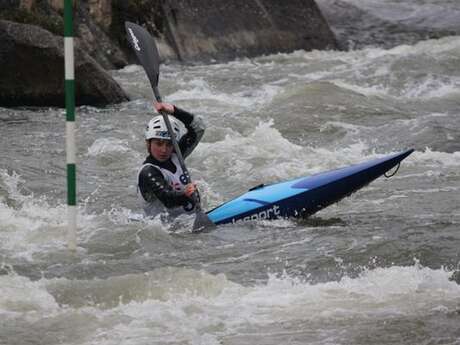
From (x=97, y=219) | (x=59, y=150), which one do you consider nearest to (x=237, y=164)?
(x=59, y=150)

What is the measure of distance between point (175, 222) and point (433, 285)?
7.42ft

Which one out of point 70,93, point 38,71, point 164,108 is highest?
point 38,71

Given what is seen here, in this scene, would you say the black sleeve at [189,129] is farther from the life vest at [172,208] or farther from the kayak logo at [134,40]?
the kayak logo at [134,40]

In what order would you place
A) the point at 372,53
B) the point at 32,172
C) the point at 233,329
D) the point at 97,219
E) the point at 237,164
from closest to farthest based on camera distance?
the point at 233,329, the point at 97,219, the point at 32,172, the point at 237,164, the point at 372,53

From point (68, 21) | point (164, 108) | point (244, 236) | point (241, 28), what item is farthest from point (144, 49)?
point (241, 28)

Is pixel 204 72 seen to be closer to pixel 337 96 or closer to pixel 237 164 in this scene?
pixel 337 96

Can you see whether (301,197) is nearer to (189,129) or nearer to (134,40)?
(189,129)

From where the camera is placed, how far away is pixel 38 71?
1222cm

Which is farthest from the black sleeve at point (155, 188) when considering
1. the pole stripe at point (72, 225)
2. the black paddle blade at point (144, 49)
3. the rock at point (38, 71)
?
the rock at point (38, 71)

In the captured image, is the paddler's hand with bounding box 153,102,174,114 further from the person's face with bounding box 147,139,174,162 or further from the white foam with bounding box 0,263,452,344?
the white foam with bounding box 0,263,452,344

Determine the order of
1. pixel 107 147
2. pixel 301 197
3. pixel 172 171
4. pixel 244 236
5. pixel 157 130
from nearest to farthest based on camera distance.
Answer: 1. pixel 244 236
2. pixel 157 130
3. pixel 172 171
4. pixel 301 197
5. pixel 107 147

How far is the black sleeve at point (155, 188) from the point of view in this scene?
297 inches

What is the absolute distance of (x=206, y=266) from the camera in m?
6.68

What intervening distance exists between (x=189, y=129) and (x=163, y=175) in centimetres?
60
